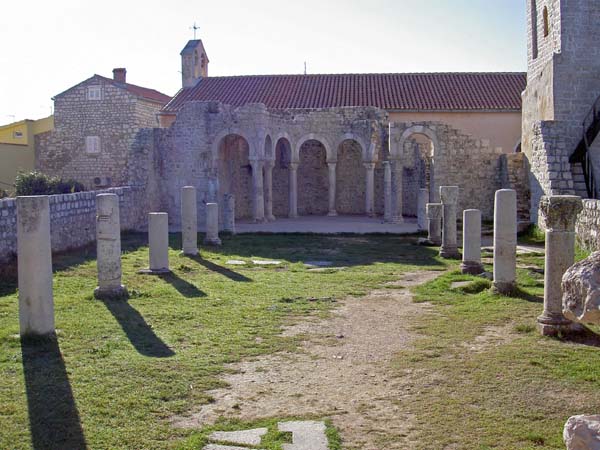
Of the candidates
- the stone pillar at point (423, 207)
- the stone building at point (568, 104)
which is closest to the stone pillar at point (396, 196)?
the stone pillar at point (423, 207)

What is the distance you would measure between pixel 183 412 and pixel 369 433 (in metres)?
1.59

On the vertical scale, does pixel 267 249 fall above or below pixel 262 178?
below

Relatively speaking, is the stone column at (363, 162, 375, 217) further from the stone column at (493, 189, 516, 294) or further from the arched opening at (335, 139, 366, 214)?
the stone column at (493, 189, 516, 294)

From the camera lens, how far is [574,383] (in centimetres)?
640

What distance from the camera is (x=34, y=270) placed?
317 inches

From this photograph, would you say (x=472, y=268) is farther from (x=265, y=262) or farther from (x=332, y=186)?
(x=332, y=186)

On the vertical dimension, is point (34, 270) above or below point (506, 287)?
above

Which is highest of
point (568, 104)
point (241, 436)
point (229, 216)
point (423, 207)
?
point (568, 104)

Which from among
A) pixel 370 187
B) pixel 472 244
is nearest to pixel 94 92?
pixel 370 187

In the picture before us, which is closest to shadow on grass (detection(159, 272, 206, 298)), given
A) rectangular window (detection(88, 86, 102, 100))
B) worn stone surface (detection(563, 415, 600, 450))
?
worn stone surface (detection(563, 415, 600, 450))

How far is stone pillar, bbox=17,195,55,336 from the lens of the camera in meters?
8.01

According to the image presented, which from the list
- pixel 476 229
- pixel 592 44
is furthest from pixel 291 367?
pixel 592 44

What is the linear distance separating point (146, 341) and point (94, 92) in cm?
3495

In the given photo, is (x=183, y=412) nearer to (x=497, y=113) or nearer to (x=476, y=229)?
(x=476, y=229)
